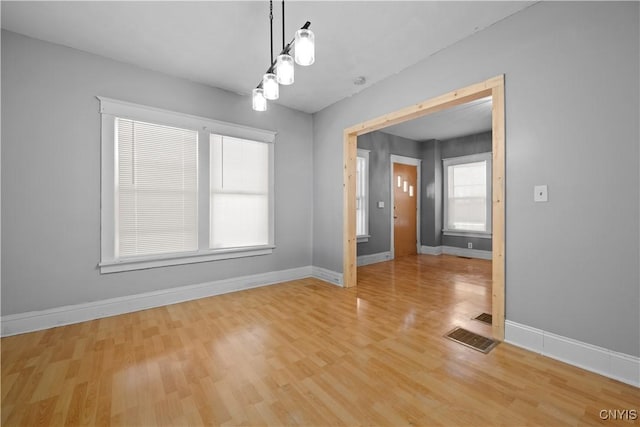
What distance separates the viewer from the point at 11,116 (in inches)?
96.7

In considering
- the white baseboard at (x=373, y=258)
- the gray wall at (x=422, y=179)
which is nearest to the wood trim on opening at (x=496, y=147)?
the gray wall at (x=422, y=179)

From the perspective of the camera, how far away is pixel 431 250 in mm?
6770

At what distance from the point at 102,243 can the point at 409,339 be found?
3311mm

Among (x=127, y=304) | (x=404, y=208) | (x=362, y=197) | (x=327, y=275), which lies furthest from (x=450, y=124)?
(x=127, y=304)

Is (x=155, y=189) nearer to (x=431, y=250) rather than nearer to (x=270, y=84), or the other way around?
(x=270, y=84)

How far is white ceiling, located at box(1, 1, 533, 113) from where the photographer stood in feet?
7.26

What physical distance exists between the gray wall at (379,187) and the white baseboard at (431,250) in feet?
4.54

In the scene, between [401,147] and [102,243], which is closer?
[102,243]

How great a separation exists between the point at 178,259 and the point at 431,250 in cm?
581

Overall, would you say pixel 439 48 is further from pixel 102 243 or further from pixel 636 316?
pixel 102 243

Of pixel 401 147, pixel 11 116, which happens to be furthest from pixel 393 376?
pixel 401 147

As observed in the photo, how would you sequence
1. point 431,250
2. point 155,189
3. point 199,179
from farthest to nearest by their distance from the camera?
point 431,250 → point 199,179 → point 155,189

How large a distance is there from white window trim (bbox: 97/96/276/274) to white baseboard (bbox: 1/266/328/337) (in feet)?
1.13

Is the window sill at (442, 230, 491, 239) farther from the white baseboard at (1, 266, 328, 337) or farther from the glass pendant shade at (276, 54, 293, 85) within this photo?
the glass pendant shade at (276, 54, 293, 85)
